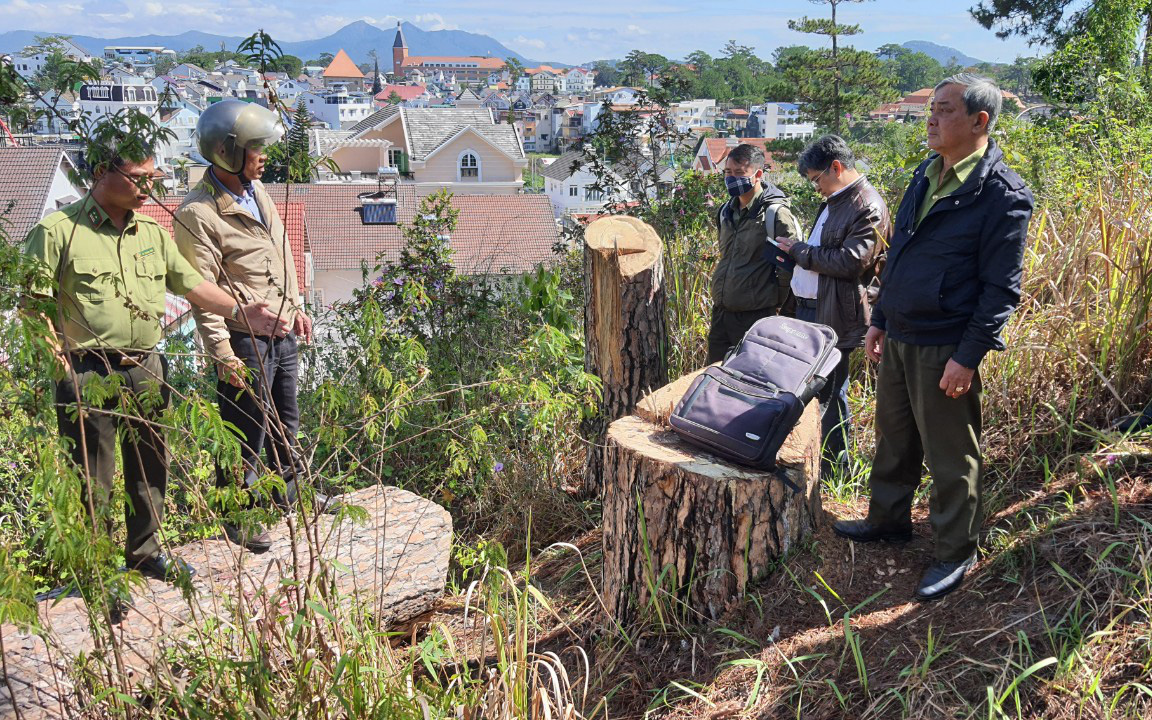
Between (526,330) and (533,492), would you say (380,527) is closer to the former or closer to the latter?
(533,492)

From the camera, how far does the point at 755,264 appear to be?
13.8 feet

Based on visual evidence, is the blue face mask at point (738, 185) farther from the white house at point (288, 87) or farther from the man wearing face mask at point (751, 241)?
the white house at point (288, 87)

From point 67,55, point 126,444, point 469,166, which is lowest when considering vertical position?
point 126,444

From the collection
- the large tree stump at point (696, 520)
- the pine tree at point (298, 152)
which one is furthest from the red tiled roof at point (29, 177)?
the large tree stump at point (696, 520)

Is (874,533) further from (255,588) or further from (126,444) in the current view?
(126,444)

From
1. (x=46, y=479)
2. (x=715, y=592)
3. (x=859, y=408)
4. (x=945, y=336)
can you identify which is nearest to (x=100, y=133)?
(x=46, y=479)

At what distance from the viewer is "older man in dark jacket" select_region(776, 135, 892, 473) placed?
3.71 m

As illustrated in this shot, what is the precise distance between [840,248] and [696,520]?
4.88ft

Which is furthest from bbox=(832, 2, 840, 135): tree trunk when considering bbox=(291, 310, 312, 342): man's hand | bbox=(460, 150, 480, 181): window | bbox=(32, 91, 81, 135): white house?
bbox=(32, 91, 81, 135): white house

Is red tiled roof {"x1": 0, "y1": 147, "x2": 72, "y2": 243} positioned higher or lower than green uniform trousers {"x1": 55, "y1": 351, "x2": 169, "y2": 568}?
higher

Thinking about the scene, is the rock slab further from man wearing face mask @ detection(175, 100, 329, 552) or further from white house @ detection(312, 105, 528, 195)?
white house @ detection(312, 105, 528, 195)

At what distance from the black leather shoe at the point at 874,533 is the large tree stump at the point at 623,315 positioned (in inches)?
49.8

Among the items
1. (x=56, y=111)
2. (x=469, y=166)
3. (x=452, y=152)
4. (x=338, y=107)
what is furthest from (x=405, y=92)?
(x=56, y=111)

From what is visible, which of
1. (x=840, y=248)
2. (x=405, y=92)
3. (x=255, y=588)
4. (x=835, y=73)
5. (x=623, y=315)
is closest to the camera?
(x=255, y=588)
